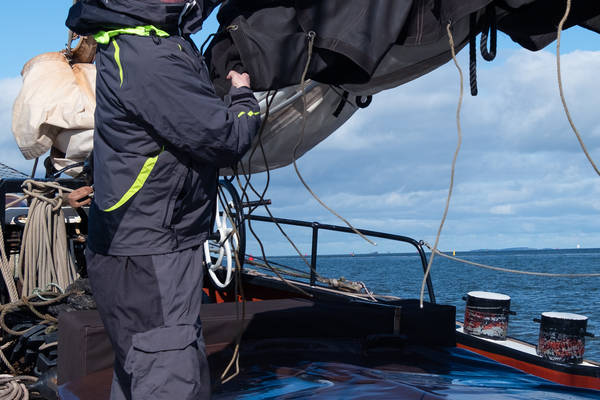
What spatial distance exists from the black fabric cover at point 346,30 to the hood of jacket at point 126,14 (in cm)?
38

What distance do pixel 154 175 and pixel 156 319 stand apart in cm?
47

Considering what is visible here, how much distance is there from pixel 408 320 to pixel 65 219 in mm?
2756

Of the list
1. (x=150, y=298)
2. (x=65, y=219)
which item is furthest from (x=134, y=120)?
(x=65, y=219)

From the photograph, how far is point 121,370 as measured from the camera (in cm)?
220

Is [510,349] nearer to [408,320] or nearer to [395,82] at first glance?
[408,320]

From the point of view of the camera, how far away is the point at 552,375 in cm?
394

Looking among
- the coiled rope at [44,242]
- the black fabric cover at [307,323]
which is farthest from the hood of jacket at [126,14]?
the coiled rope at [44,242]

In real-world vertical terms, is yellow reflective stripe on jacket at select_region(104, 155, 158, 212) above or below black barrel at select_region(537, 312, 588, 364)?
above

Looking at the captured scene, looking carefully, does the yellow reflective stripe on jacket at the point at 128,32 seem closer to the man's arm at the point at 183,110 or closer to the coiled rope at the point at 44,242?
the man's arm at the point at 183,110

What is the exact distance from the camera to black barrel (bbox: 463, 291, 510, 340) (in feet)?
14.2

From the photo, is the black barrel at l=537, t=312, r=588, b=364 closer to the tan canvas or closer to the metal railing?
the metal railing

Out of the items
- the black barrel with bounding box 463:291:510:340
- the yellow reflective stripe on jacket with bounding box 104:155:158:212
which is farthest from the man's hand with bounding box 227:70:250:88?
the black barrel with bounding box 463:291:510:340

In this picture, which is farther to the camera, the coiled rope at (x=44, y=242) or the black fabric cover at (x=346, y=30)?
the coiled rope at (x=44, y=242)

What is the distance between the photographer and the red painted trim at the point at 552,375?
3.84 meters
